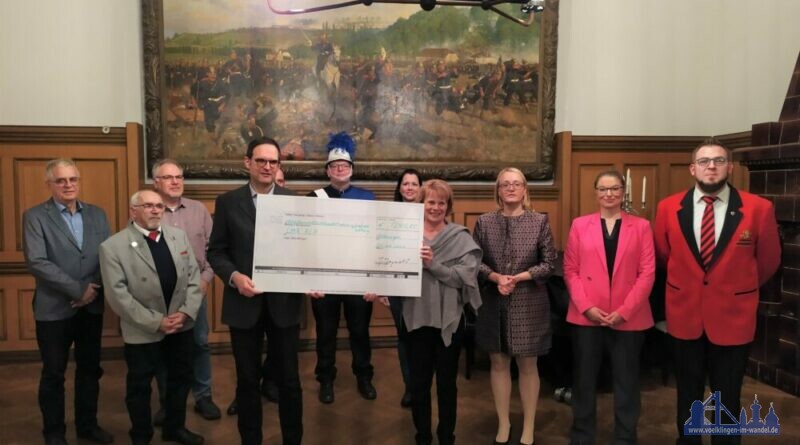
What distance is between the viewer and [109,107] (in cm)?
472

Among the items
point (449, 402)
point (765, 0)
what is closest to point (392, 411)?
point (449, 402)

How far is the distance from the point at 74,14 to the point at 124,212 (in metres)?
1.71

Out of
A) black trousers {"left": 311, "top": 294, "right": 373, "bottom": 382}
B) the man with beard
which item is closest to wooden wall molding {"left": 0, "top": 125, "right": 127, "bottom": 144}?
black trousers {"left": 311, "top": 294, "right": 373, "bottom": 382}

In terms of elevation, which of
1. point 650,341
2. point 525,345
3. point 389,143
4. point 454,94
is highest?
point 454,94

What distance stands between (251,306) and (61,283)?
1081 mm

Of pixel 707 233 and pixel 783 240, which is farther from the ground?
pixel 707 233

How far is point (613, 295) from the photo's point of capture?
279cm

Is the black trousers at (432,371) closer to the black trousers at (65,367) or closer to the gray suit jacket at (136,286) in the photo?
the gray suit jacket at (136,286)

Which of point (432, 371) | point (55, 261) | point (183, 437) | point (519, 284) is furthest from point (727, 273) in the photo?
point (55, 261)

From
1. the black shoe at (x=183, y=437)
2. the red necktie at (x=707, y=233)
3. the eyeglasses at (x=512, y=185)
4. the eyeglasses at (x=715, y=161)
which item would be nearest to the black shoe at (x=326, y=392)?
the black shoe at (x=183, y=437)

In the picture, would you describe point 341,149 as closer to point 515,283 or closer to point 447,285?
point 447,285

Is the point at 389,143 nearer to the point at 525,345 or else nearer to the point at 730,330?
the point at 525,345

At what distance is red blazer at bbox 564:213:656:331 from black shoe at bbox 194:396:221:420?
2.29 metres

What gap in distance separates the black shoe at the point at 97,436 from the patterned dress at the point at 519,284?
220 centimetres
